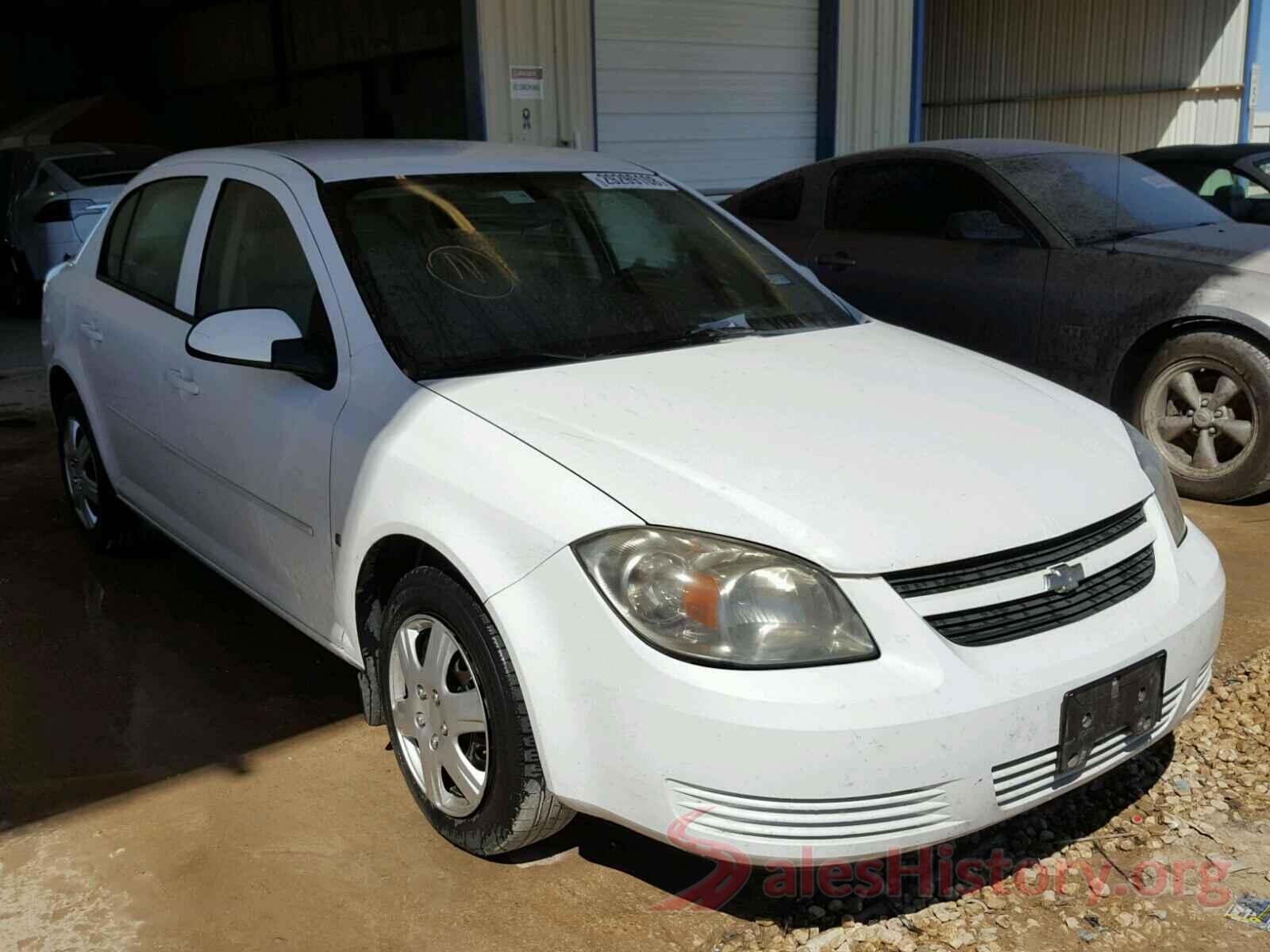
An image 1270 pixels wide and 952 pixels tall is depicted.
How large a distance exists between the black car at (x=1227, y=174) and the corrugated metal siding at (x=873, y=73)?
314 centimetres

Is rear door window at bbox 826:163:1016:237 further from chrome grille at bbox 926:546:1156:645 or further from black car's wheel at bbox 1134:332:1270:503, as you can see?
chrome grille at bbox 926:546:1156:645

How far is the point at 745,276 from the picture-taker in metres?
3.84

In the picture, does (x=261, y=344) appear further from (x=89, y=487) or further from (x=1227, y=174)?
(x=1227, y=174)

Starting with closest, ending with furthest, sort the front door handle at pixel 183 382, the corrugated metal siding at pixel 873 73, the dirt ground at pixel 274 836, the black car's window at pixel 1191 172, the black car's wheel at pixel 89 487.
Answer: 1. the dirt ground at pixel 274 836
2. the front door handle at pixel 183 382
3. the black car's wheel at pixel 89 487
4. the black car's window at pixel 1191 172
5. the corrugated metal siding at pixel 873 73

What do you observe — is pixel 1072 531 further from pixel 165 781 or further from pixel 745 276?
pixel 165 781

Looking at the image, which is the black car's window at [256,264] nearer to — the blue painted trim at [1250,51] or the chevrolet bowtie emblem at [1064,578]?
the chevrolet bowtie emblem at [1064,578]

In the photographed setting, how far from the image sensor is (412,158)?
148 inches

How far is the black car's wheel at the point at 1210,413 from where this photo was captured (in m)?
5.34

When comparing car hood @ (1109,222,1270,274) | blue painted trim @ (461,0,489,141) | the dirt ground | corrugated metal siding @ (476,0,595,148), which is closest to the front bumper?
the dirt ground

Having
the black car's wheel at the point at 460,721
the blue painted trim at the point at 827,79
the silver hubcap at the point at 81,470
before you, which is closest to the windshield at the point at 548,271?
the black car's wheel at the point at 460,721

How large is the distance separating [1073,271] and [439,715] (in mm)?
4132

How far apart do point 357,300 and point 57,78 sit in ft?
70.2

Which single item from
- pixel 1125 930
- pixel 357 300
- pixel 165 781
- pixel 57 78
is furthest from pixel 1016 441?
pixel 57 78

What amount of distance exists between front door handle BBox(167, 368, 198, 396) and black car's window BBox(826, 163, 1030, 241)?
12.9 feet
